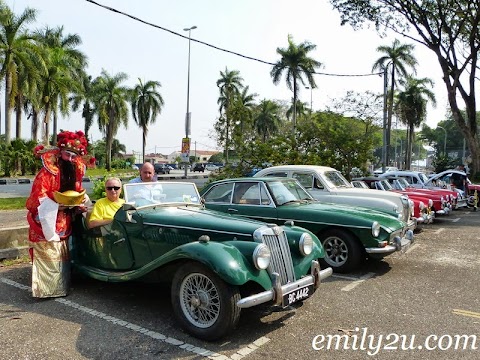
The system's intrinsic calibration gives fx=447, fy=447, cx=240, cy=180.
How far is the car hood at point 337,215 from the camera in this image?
6996mm

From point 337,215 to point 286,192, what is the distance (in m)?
1.03

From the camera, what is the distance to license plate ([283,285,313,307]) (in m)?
4.29

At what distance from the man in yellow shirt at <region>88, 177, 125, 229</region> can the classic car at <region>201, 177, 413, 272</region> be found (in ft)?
7.77

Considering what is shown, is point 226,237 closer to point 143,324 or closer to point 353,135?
point 143,324

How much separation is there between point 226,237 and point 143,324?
124cm

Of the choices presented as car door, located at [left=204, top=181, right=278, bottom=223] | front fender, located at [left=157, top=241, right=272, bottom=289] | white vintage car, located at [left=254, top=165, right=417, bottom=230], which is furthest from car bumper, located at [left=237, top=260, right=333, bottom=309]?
white vintage car, located at [left=254, top=165, right=417, bottom=230]

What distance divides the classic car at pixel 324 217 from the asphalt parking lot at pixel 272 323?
438 millimetres

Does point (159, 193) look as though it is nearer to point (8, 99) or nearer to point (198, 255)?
point (198, 255)

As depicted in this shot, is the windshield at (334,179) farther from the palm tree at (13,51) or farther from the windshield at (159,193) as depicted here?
the palm tree at (13,51)

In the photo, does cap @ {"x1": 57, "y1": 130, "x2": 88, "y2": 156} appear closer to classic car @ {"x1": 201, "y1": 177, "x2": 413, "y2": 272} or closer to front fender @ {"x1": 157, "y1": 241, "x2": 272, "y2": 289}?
front fender @ {"x1": 157, "y1": 241, "x2": 272, "y2": 289}

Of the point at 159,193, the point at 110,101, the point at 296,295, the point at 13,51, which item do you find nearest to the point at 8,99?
the point at 13,51

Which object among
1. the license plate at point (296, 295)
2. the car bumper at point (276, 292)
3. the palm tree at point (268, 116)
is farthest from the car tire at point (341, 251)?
the palm tree at point (268, 116)

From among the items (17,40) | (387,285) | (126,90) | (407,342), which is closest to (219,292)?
(407,342)

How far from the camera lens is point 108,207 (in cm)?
571
